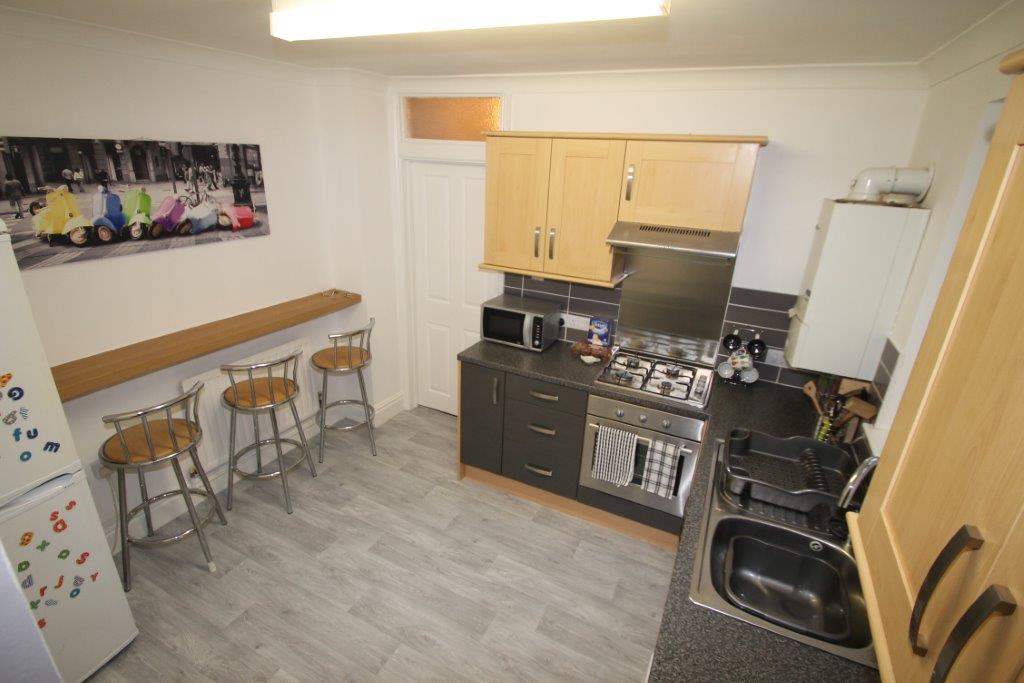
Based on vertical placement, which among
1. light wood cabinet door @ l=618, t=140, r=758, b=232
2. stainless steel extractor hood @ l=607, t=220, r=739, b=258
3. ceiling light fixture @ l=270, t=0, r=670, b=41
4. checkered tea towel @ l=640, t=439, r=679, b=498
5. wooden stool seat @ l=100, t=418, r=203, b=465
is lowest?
checkered tea towel @ l=640, t=439, r=679, b=498

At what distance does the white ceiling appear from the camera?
1.54 meters

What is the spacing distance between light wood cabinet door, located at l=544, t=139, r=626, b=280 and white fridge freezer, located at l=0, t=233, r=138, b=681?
2.23m

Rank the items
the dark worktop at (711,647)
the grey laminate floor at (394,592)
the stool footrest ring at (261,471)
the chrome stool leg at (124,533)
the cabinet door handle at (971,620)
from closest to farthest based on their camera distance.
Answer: the cabinet door handle at (971,620), the dark worktop at (711,647), the grey laminate floor at (394,592), the chrome stool leg at (124,533), the stool footrest ring at (261,471)

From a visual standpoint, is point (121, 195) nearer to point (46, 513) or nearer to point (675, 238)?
point (46, 513)

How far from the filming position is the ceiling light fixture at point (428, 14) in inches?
50.4

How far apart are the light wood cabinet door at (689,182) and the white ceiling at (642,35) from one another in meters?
0.40

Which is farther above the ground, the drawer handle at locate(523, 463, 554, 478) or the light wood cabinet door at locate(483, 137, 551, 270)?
the light wood cabinet door at locate(483, 137, 551, 270)

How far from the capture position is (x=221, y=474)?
3.09 meters

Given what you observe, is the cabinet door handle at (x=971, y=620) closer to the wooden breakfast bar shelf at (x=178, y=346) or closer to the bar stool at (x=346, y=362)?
the wooden breakfast bar shelf at (x=178, y=346)

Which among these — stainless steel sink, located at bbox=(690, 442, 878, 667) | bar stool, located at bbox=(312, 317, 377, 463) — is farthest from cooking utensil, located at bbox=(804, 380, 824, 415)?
bar stool, located at bbox=(312, 317, 377, 463)

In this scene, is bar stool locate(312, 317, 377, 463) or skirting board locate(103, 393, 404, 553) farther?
bar stool locate(312, 317, 377, 463)

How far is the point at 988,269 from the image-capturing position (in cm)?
78

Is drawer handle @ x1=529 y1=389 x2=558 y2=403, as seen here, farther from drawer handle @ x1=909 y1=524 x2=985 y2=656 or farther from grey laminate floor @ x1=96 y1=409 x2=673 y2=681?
drawer handle @ x1=909 y1=524 x2=985 y2=656

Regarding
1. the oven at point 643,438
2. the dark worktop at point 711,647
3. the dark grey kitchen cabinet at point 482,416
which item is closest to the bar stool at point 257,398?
the dark grey kitchen cabinet at point 482,416
